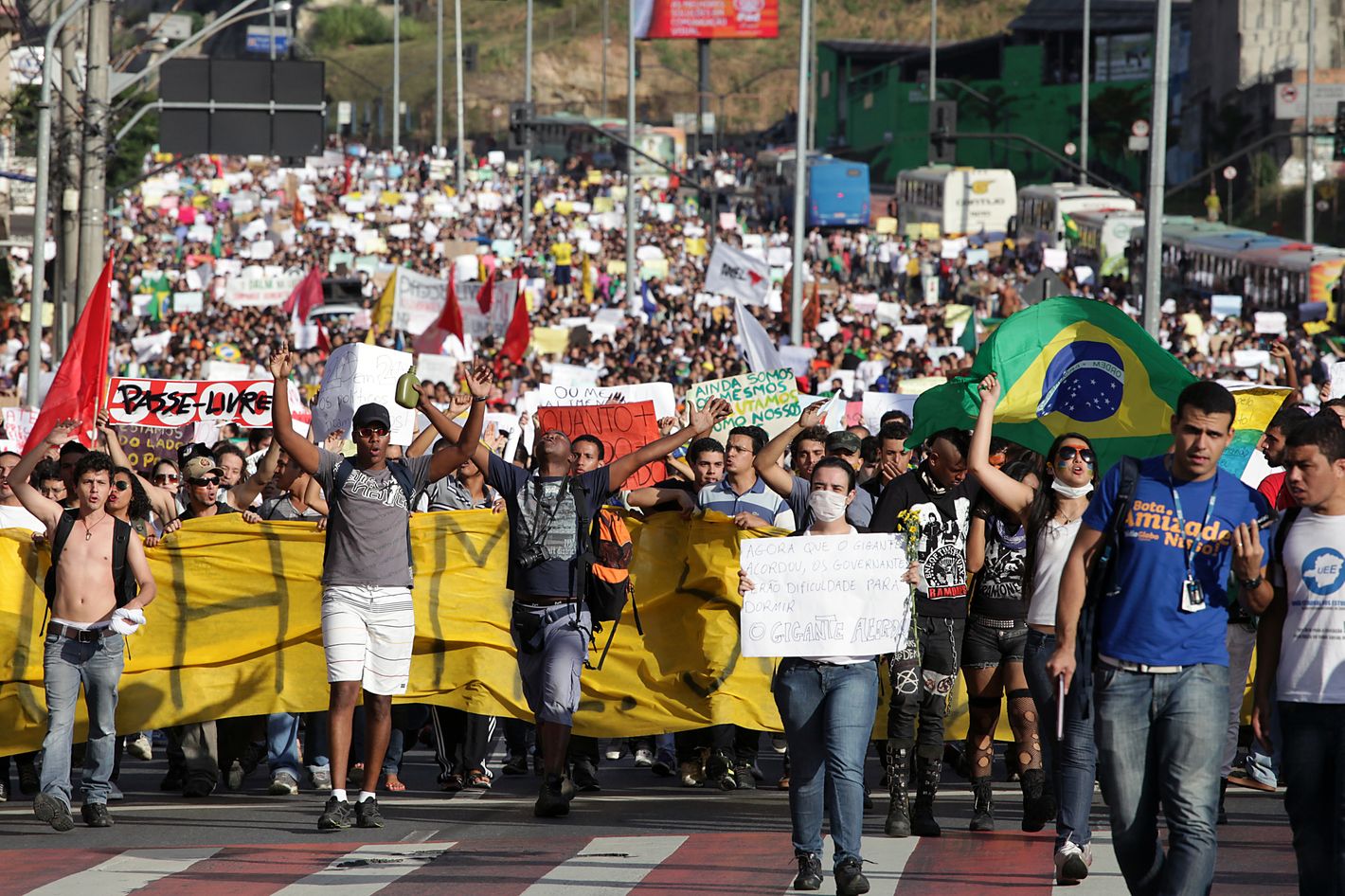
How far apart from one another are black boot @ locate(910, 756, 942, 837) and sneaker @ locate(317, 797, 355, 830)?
7.46 ft

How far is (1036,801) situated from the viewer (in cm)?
861

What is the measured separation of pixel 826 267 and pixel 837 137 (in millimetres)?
56152

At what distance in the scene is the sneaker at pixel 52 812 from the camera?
28.5ft

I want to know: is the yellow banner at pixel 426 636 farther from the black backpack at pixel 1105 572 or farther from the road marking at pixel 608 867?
the black backpack at pixel 1105 572

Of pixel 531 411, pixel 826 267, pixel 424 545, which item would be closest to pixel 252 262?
pixel 826 267

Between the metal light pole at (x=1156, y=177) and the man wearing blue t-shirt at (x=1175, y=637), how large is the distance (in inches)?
579

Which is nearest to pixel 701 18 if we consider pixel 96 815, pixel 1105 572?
pixel 96 815

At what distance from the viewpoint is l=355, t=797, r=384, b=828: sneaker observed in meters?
8.85

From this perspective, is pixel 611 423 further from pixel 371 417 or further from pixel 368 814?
pixel 368 814

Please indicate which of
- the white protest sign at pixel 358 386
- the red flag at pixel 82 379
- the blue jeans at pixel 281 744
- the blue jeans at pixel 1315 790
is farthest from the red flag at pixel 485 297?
the blue jeans at pixel 1315 790

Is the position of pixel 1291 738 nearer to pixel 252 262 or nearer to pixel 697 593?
pixel 697 593

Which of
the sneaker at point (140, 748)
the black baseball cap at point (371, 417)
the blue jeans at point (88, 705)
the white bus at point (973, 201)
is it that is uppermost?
the white bus at point (973, 201)

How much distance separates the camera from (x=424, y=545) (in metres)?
10.4

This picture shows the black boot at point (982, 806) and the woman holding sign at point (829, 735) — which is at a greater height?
the woman holding sign at point (829, 735)
